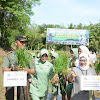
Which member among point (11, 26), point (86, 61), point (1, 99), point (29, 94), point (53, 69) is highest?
point (11, 26)

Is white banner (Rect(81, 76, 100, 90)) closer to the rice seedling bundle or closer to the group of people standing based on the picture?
the group of people standing

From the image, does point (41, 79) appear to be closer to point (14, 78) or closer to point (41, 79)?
point (41, 79)

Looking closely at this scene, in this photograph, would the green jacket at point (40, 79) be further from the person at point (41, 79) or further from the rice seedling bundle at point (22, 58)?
the rice seedling bundle at point (22, 58)

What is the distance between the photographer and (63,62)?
3299 mm

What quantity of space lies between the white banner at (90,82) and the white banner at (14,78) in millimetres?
→ 965

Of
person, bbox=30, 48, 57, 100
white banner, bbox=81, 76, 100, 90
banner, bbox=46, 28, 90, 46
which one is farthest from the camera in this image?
banner, bbox=46, 28, 90, 46

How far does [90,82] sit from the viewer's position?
258 centimetres

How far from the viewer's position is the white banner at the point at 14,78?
8.51 ft

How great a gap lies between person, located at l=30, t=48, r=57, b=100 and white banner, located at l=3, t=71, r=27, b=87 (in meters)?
0.59

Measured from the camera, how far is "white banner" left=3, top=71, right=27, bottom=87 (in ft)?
8.51

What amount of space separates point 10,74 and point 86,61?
1.31m

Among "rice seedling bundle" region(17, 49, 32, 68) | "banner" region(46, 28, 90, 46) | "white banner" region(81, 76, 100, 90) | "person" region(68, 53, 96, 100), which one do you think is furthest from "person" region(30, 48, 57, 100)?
"banner" region(46, 28, 90, 46)

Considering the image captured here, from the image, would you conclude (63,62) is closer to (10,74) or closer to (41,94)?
(41,94)

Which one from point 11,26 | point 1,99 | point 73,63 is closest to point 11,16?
point 11,26
